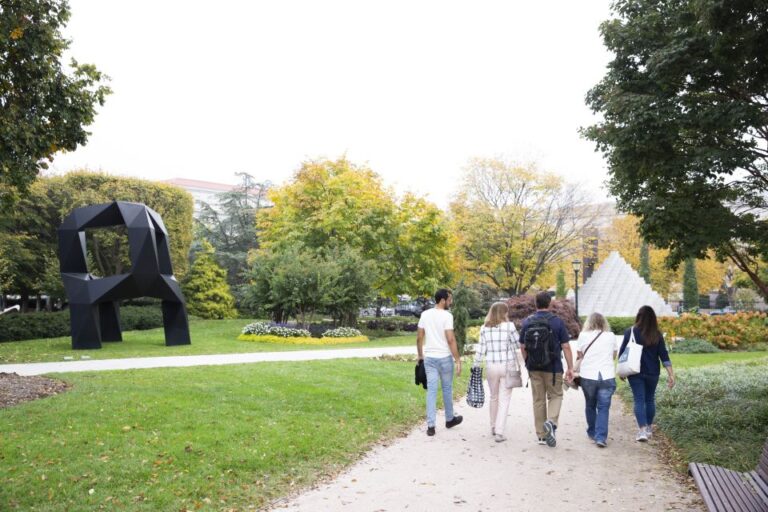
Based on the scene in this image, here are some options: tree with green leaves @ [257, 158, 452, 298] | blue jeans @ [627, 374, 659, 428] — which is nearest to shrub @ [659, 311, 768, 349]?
tree with green leaves @ [257, 158, 452, 298]

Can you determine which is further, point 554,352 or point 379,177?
point 379,177

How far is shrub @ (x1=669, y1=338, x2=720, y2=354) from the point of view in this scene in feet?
70.4

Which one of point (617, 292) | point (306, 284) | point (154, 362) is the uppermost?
point (306, 284)

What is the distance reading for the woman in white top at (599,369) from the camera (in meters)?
7.45

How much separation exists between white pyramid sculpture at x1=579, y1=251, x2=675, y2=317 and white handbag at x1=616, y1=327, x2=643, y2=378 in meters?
26.5

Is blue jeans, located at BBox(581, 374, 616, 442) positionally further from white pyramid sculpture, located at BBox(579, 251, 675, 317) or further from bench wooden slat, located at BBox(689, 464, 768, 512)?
white pyramid sculpture, located at BBox(579, 251, 675, 317)

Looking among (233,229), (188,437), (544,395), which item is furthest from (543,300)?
(233,229)

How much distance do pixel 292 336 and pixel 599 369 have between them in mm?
17395

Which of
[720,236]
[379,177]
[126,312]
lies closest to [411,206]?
[379,177]

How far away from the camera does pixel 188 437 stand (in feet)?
22.8

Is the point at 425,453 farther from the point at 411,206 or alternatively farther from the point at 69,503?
the point at 411,206

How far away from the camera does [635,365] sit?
7457 mm

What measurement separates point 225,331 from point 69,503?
21813 millimetres

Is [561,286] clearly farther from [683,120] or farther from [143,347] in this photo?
[683,120]
